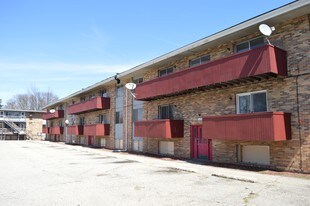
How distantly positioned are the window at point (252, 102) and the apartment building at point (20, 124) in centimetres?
6131

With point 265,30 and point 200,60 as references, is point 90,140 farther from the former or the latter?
point 265,30

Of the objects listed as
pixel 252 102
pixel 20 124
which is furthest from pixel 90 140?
pixel 20 124

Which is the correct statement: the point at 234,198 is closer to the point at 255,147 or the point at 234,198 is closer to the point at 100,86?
the point at 255,147

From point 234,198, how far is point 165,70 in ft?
47.2

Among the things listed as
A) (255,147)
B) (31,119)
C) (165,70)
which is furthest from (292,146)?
(31,119)

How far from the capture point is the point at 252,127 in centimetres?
1244

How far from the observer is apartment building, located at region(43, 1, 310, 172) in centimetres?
1195

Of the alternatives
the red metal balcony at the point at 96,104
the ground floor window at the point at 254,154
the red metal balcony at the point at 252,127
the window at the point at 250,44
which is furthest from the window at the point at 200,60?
the red metal balcony at the point at 96,104

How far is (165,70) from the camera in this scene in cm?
2117

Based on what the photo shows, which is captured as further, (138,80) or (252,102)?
(138,80)

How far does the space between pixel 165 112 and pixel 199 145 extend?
422 cm

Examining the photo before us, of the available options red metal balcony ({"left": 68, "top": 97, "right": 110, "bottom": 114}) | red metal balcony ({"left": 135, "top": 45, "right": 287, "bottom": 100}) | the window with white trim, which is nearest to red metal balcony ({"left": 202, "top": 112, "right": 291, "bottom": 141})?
red metal balcony ({"left": 135, "top": 45, "right": 287, "bottom": 100})

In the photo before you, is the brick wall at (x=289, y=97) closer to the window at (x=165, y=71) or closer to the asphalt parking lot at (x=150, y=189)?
the asphalt parking lot at (x=150, y=189)

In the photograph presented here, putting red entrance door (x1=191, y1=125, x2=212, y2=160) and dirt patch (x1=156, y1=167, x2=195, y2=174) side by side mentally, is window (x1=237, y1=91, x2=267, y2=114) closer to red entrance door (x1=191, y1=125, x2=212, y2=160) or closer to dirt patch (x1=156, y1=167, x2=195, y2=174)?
red entrance door (x1=191, y1=125, x2=212, y2=160)
